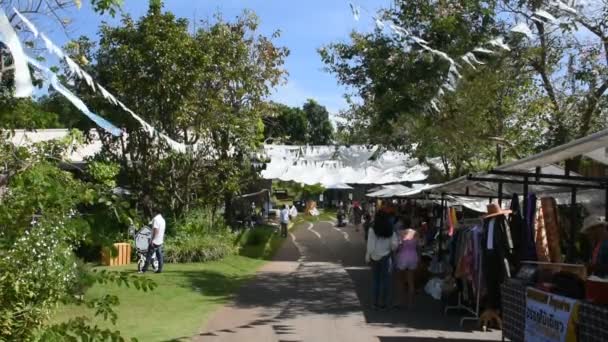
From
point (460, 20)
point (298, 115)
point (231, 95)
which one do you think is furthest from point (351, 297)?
point (298, 115)

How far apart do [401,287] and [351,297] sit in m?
1.27

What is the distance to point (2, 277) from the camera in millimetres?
4789

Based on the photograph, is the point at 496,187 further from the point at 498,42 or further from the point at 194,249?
the point at 194,249

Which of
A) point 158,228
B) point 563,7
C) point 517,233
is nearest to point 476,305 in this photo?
point 517,233

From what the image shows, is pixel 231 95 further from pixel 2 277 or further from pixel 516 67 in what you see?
pixel 2 277

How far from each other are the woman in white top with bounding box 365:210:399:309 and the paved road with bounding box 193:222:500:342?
0.41 metres

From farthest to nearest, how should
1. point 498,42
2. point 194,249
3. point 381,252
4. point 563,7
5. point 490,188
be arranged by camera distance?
point 194,249
point 490,188
point 498,42
point 381,252
point 563,7

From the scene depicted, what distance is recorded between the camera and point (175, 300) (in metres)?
13.4

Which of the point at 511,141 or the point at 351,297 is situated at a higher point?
the point at 511,141

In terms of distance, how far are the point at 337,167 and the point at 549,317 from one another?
24335 millimetres

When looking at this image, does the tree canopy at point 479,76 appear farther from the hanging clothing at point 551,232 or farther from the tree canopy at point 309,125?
the tree canopy at point 309,125

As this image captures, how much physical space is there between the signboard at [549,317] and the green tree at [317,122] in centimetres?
7411

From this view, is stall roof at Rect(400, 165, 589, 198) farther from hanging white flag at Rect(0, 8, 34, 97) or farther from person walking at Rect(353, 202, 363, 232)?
person walking at Rect(353, 202, 363, 232)

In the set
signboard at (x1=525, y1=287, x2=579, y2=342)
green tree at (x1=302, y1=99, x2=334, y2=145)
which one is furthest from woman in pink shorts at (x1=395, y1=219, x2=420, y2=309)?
green tree at (x1=302, y1=99, x2=334, y2=145)
